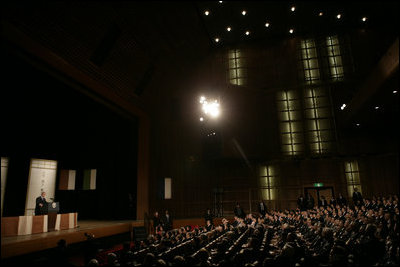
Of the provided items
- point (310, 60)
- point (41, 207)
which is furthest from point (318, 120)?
point (41, 207)

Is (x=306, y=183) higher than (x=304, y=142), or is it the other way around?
(x=304, y=142)

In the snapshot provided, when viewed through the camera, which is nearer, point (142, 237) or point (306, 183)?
point (142, 237)

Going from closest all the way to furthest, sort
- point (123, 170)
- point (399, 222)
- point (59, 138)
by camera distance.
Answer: point (399, 222) → point (59, 138) → point (123, 170)

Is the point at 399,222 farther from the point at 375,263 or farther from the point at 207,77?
the point at 207,77

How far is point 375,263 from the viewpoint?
4.14m

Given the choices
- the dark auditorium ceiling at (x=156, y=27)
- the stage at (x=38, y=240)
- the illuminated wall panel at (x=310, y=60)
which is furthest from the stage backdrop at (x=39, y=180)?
the illuminated wall panel at (x=310, y=60)

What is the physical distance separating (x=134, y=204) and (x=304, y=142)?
1065cm

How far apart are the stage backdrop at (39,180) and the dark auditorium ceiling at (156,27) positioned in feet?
16.4

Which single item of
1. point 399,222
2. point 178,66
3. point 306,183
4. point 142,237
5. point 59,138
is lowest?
point 142,237

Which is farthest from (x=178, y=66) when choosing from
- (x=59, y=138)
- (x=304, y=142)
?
(x=304, y=142)

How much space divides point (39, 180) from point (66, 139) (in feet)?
7.08

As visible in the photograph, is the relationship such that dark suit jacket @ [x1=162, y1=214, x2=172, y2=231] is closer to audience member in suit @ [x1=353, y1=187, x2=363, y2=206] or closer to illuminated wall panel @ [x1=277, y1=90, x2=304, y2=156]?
illuminated wall panel @ [x1=277, y1=90, x2=304, y2=156]

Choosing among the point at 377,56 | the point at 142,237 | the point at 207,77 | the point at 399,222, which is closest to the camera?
the point at 399,222

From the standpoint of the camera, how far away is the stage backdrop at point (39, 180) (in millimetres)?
11945
